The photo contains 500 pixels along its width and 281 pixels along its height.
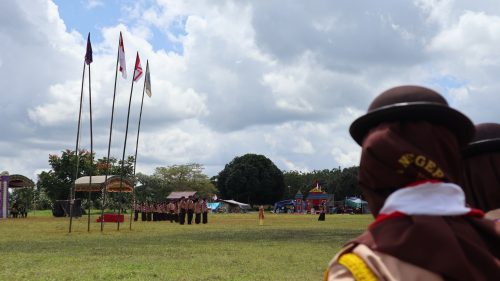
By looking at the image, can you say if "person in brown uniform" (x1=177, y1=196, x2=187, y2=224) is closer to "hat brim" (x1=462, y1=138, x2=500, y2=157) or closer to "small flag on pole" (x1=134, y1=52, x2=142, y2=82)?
"small flag on pole" (x1=134, y1=52, x2=142, y2=82)

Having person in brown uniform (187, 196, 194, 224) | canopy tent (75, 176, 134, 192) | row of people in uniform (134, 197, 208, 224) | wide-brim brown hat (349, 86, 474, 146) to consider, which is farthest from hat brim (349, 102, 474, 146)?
canopy tent (75, 176, 134, 192)

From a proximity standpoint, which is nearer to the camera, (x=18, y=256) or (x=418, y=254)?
(x=418, y=254)

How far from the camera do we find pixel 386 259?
1626 millimetres

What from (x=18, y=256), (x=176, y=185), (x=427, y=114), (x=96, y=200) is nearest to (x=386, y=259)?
(x=427, y=114)

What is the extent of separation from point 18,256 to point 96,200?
5331 cm

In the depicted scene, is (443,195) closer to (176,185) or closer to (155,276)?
(155,276)

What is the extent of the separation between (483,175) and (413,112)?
1.72ft

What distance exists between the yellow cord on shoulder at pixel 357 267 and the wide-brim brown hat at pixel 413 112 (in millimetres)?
381

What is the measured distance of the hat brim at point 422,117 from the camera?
5.60 ft

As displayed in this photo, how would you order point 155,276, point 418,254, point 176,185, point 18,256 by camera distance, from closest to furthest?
point 418,254 → point 155,276 → point 18,256 → point 176,185

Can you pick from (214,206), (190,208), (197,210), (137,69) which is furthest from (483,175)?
(214,206)

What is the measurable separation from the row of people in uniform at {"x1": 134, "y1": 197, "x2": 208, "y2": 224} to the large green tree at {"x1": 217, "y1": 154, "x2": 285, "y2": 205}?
142 ft

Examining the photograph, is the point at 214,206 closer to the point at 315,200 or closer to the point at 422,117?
the point at 315,200

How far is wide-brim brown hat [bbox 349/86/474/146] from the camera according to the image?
171cm
